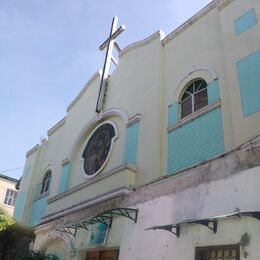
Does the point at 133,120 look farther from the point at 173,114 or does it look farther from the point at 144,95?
the point at 173,114

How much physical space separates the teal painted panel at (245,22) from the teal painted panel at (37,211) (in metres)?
10.2

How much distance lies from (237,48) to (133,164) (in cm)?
407

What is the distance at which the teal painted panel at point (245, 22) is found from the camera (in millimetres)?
8102

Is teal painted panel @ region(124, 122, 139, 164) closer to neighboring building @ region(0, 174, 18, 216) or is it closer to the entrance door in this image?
the entrance door

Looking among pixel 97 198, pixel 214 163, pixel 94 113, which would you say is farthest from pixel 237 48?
pixel 94 113

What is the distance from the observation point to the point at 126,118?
36.3ft

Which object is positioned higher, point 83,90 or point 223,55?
point 83,90

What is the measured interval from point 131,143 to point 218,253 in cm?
491

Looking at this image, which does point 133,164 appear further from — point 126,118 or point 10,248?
point 10,248

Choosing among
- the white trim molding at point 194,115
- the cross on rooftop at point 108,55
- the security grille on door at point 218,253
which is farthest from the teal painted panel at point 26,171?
the security grille on door at point 218,253

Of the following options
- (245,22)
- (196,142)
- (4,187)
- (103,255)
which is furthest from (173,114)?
(4,187)

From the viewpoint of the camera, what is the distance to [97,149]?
1212 centimetres

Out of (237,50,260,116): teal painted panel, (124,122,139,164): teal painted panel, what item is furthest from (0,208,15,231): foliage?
(237,50,260,116): teal painted panel

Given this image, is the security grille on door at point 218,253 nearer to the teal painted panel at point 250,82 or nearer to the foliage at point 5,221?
the teal painted panel at point 250,82
